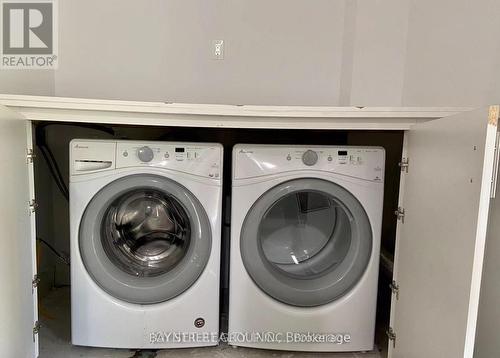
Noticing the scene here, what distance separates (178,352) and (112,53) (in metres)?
1.43

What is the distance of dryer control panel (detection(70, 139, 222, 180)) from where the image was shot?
3.26 feet

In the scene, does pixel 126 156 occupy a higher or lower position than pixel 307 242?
higher

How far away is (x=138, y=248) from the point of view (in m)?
1.18

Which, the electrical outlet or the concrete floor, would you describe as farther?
the electrical outlet

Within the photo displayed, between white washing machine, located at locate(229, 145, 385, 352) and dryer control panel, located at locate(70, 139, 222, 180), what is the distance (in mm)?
175

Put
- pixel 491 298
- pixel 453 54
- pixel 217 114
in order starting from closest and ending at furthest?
1. pixel 491 298
2. pixel 217 114
3. pixel 453 54

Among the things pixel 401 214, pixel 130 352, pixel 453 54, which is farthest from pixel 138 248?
pixel 453 54

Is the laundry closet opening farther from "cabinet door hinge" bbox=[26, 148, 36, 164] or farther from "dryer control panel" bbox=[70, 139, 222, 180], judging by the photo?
"cabinet door hinge" bbox=[26, 148, 36, 164]

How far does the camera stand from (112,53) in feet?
5.28

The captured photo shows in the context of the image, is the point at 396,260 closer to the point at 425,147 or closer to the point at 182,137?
the point at 425,147

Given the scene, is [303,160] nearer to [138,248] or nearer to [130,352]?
[138,248]

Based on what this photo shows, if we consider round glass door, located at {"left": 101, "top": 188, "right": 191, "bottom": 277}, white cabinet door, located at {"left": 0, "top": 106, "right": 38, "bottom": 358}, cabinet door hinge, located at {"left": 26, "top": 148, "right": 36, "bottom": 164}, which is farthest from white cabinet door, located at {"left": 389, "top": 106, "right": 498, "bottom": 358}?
cabinet door hinge, located at {"left": 26, "top": 148, "right": 36, "bottom": 164}

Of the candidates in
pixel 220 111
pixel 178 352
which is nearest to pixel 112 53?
pixel 220 111

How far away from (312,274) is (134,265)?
A: 0.64m
